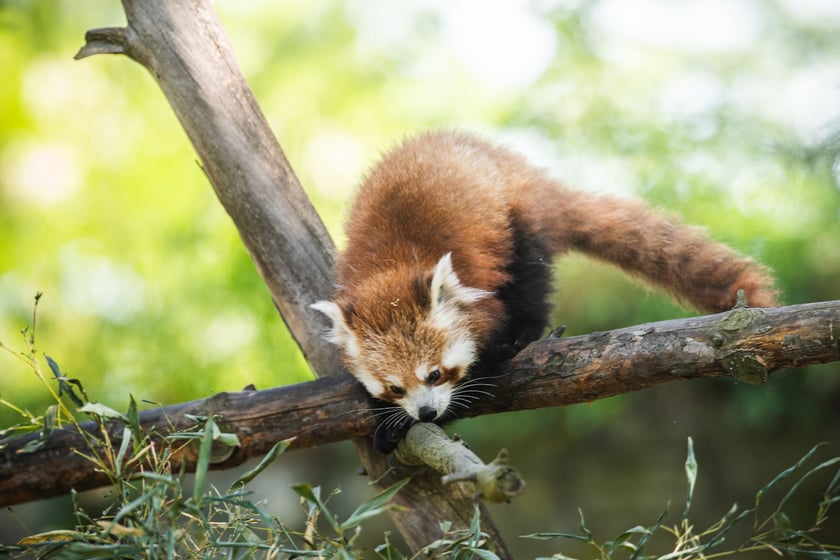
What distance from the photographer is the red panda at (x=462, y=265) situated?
A: 2549 millimetres

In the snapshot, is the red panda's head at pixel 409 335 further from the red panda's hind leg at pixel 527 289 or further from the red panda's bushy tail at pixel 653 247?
the red panda's bushy tail at pixel 653 247

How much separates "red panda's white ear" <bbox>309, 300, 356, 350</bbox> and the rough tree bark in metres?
0.17

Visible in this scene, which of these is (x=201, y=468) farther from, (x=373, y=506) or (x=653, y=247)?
(x=653, y=247)

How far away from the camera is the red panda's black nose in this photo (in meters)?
2.47

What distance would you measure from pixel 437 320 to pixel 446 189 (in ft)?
1.70

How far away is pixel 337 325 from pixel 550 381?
2.48 ft

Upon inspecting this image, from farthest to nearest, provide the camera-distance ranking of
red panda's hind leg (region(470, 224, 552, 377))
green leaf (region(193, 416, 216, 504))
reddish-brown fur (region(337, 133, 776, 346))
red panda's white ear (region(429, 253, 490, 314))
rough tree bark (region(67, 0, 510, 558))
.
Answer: red panda's hind leg (region(470, 224, 552, 377)) → rough tree bark (region(67, 0, 510, 558)) → reddish-brown fur (region(337, 133, 776, 346)) → red panda's white ear (region(429, 253, 490, 314)) → green leaf (region(193, 416, 216, 504))

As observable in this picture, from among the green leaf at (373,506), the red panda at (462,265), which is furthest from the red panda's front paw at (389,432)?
the green leaf at (373,506)

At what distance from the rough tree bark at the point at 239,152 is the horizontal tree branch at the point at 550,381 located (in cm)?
28

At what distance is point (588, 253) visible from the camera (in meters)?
3.18

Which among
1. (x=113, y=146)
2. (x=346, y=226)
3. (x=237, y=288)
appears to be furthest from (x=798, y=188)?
(x=113, y=146)

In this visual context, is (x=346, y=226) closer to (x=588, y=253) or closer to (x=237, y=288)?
(x=588, y=253)

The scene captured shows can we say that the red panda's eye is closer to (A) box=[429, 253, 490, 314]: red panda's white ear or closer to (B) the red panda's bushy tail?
(A) box=[429, 253, 490, 314]: red panda's white ear

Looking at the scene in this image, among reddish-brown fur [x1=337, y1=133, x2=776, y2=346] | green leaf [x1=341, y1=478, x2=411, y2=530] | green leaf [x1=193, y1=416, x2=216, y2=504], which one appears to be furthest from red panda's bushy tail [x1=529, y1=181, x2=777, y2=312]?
green leaf [x1=193, y1=416, x2=216, y2=504]
